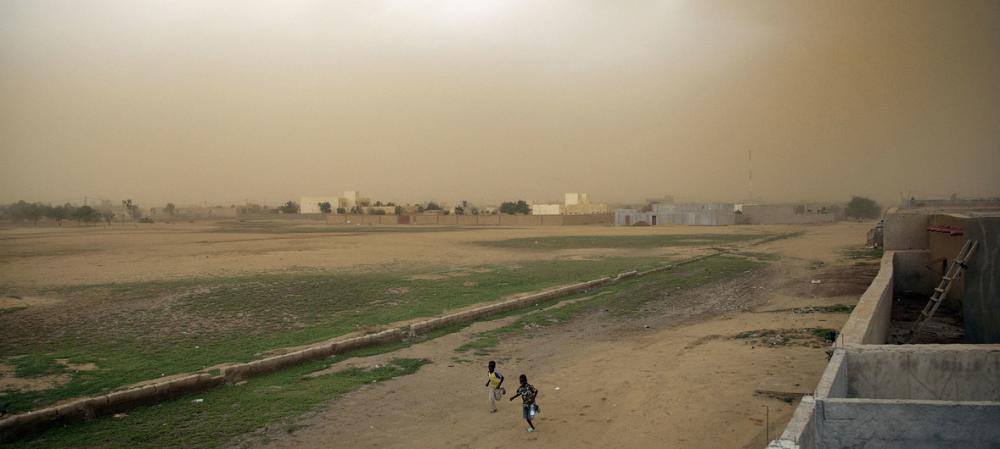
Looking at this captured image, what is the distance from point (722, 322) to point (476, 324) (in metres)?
5.46

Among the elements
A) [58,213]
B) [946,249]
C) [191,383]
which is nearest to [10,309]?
[191,383]

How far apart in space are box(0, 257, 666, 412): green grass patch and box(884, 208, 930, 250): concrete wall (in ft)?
29.9

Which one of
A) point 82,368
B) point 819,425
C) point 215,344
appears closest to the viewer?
point 819,425

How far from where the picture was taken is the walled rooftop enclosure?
5754mm

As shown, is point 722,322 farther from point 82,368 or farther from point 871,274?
point 82,368

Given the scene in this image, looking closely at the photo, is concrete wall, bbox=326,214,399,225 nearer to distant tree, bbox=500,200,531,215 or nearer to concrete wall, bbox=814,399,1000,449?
distant tree, bbox=500,200,531,215

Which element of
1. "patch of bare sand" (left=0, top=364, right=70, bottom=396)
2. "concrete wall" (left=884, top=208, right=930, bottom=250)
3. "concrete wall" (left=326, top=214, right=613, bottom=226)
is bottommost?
"patch of bare sand" (left=0, top=364, right=70, bottom=396)

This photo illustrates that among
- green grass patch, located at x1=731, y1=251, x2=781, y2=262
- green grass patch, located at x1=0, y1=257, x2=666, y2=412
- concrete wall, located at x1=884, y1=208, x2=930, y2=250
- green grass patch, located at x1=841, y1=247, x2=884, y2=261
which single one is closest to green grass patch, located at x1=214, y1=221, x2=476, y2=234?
green grass patch, located at x1=731, y1=251, x2=781, y2=262

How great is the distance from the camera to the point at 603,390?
9.34m

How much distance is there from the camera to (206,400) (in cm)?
926

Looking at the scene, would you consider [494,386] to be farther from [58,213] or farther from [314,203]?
[314,203]

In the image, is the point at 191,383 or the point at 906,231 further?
the point at 906,231

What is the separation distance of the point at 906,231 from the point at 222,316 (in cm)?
1802

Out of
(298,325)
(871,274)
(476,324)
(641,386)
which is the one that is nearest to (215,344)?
(298,325)
